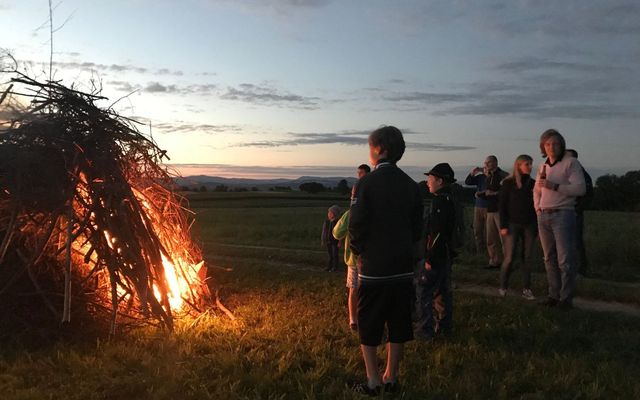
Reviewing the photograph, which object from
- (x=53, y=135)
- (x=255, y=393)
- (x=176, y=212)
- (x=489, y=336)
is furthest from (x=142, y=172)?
(x=489, y=336)

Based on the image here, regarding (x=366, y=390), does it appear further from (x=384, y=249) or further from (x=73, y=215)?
(x=73, y=215)

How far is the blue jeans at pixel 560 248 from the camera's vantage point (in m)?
6.83

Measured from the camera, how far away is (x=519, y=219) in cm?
780

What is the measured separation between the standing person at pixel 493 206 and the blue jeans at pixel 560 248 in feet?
9.93

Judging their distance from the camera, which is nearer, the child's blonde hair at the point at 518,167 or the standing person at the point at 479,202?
the child's blonde hair at the point at 518,167

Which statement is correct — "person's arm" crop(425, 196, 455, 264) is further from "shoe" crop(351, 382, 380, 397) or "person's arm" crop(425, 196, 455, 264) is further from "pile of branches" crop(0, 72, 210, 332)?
"pile of branches" crop(0, 72, 210, 332)

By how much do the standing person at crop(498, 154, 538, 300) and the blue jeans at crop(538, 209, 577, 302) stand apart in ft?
1.99

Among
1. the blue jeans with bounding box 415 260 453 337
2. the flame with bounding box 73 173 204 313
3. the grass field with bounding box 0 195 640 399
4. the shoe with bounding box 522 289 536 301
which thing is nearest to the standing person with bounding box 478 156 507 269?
the shoe with bounding box 522 289 536 301

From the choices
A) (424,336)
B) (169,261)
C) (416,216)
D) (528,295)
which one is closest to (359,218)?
(416,216)

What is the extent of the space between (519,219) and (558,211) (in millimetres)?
891

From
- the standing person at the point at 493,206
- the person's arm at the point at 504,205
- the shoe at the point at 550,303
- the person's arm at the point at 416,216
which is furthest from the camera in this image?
the standing person at the point at 493,206

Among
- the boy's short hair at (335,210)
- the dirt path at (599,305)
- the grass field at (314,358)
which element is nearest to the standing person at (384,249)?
the grass field at (314,358)

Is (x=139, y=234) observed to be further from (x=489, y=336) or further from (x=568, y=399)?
(x=568, y=399)

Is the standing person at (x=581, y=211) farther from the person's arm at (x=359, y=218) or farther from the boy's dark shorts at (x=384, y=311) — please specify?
the person's arm at (x=359, y=218)
